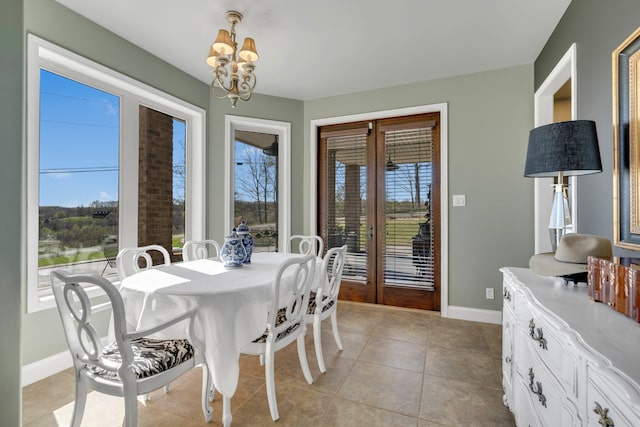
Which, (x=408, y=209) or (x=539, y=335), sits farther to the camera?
(x=408, y=209)

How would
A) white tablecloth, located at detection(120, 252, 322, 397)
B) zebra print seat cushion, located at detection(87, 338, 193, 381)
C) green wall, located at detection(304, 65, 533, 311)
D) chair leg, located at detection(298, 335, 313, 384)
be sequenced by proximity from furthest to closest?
green wall, located at detection(304, 65, 533, 311)
chair leg, located at detection(298, 335, 313, 384)
white tablecloth, located at detection(120, 252, 322, 397)
zebra print seat cushion, located at detection(87, 338, 193, 381)

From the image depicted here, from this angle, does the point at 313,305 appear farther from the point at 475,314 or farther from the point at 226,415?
the point at 475,314

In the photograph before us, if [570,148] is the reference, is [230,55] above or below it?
above

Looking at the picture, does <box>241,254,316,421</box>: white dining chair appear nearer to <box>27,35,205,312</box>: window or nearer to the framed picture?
the framed picture

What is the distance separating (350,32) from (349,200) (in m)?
1.95

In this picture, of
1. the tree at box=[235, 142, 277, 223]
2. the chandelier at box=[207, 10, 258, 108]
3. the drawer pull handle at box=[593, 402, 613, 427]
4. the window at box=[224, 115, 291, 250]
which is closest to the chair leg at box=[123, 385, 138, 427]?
the drawer pull handle at box=[593, 402, 613, 427]

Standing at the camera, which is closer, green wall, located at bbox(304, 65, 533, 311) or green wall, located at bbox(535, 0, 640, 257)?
green wall, located at bbox(535, 0, 640, 257)

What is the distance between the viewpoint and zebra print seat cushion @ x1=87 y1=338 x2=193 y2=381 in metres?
1.33

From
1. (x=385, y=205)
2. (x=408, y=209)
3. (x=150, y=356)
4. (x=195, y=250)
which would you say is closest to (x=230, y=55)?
A: (x=195, y=250)

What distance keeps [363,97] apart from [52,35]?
9.73ft

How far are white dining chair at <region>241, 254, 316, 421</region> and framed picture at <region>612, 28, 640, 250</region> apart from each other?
5.21ft

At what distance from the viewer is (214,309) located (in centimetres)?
150

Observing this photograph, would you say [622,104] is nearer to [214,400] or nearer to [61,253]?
[214,400]

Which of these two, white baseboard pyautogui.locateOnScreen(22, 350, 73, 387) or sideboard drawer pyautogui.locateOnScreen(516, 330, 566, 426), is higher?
sideboard drawer pyautogui.locateOnScreen(516, 330, 566, 426)
